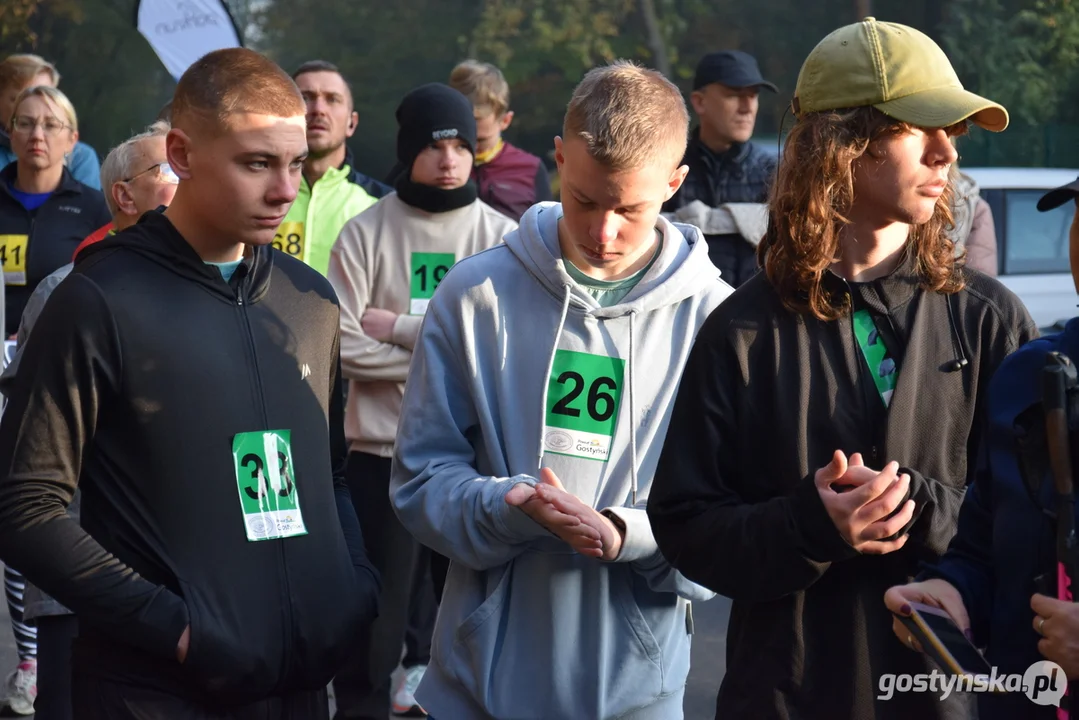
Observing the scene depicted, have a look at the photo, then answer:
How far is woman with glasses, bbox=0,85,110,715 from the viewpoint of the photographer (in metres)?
7.49

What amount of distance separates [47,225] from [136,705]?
502 cm

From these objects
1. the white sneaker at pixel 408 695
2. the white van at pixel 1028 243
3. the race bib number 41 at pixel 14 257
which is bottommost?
the white sneaker at pixel 408 695

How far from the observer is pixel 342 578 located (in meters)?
3.27

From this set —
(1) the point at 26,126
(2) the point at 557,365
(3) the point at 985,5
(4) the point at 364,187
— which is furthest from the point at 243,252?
(3) the point at 985,5

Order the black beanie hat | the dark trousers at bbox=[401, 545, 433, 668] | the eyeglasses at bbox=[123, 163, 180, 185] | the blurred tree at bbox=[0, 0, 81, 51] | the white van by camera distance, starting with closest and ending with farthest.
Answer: the eyeglasses at bbox=[123, 163, 180, 185], the black beanie hat, the dark trousers at bbox=[401, 545, 433, 668], the white van, the blurred tree at bbox=[0, 0, 81, 51]

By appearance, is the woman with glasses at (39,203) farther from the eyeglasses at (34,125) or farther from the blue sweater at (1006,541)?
the blue sweater at (1006,541)

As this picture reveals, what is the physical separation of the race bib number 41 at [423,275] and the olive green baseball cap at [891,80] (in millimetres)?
2913

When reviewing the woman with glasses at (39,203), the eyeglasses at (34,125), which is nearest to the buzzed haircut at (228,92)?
the woman with glasses at (39,203)

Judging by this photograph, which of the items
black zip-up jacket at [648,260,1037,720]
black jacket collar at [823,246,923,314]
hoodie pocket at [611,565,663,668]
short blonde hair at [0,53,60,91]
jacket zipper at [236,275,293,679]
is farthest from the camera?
short blonde hair at [0,53,60,91]

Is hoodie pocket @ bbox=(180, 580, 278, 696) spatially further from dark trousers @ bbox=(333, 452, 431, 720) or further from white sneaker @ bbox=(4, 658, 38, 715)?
white sneaker @ bbox=(4, 658, 38, 715)

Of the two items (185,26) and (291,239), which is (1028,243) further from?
(291,239)

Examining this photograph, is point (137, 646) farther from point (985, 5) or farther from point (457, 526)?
point (985, 5)

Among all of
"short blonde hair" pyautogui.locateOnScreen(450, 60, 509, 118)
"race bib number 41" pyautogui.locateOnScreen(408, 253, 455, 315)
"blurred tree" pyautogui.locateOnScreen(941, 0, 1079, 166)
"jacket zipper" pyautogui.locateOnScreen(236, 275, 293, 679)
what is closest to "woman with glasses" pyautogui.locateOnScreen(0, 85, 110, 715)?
→ "short blonde hair" pyautogui.locateOnScreen(450, 60, 509, 118)

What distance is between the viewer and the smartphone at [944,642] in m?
2.28
